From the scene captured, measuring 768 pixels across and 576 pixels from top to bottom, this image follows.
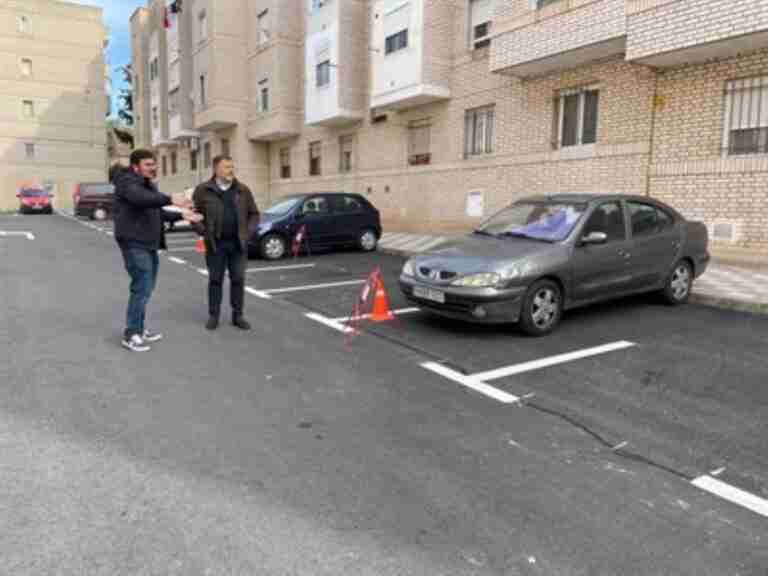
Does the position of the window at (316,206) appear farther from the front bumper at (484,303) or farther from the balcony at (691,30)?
the front bumper at (484,303)

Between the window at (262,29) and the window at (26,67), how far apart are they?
30036 mm

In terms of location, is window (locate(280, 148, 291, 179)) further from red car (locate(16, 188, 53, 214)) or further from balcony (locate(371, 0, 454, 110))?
red car (locate(16, 188, 53, 214))

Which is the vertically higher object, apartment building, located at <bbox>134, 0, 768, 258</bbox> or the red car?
apartment building, located at <bbox>134, 0, 768, 258</bbox>

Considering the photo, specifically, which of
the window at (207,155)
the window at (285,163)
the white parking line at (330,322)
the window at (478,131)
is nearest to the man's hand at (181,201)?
the white parking line at (330,322)

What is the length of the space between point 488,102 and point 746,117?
6.55 meters

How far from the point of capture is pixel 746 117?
10.6 meters

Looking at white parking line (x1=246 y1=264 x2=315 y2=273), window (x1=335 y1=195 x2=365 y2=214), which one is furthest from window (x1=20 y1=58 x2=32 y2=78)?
white parking line (x1=246 y1=264 x2=315 y2=273)

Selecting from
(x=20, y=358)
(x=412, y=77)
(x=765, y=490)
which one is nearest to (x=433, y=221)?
(x=412, y=77)

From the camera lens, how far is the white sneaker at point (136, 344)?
5.51 metres

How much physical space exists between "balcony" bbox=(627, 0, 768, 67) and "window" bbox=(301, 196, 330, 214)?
689cm

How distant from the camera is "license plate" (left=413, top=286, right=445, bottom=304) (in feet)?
20.4

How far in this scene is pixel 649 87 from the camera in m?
11.9

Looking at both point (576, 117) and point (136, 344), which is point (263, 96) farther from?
point (136, 344)

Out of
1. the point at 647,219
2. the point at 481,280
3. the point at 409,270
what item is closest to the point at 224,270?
the point at 409,270
